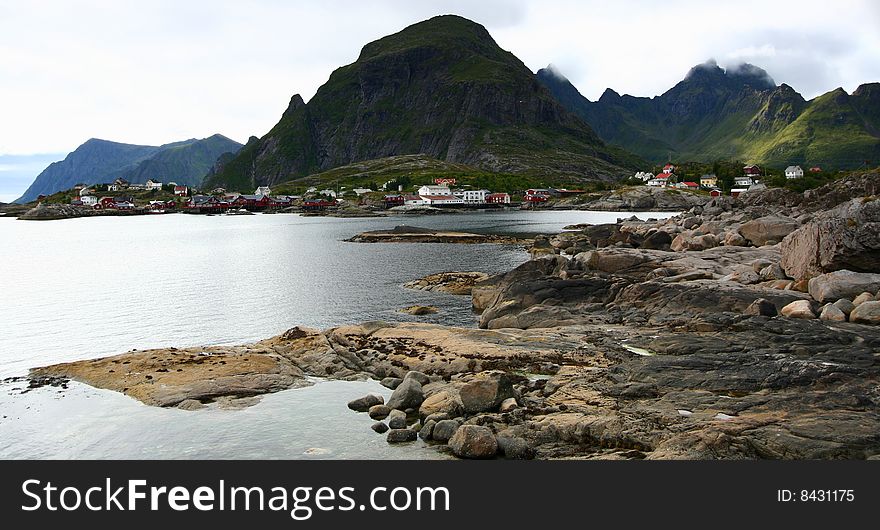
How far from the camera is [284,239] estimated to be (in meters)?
135

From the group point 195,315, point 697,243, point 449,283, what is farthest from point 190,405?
point 697,243

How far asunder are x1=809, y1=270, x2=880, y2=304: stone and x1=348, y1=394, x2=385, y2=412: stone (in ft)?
91.4

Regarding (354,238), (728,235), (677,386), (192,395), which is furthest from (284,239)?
(677,386)

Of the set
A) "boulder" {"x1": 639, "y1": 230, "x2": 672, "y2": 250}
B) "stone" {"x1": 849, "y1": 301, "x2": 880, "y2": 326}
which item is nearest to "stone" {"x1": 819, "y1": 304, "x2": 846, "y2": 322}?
"stone" {"x1": 849, "y1": 301, "x2": 880, "y2": 326}

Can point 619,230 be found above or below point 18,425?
above

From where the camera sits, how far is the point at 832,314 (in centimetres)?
3256

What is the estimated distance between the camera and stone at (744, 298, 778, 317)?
34.6 meters

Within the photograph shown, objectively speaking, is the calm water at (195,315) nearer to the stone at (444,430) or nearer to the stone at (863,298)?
the stone at (444,430)

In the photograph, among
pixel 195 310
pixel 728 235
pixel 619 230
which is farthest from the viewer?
pixel 619 230

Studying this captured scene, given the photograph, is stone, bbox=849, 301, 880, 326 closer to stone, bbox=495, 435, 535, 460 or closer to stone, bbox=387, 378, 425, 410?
stone, bbox=495, 435, 535, 460

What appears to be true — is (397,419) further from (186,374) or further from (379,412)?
(186,374)

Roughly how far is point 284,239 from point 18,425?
112 metres

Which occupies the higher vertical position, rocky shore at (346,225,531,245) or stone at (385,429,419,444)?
rocky shore at (346,225,531,245)

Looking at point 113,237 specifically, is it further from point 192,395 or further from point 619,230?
point 192,395
